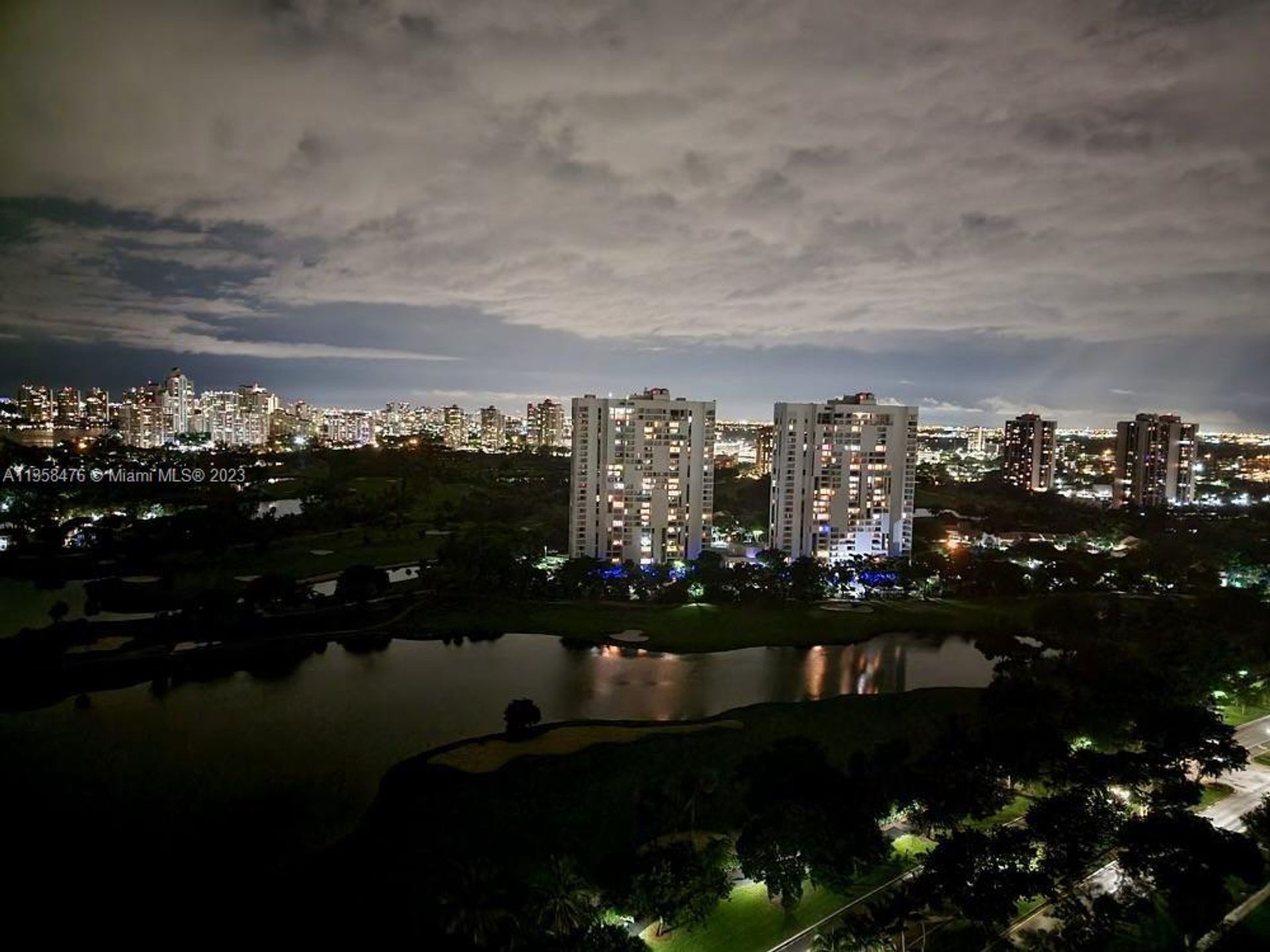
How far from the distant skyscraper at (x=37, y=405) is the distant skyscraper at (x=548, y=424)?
39.9 meters

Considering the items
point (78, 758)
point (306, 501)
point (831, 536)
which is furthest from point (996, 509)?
point (78, 758)

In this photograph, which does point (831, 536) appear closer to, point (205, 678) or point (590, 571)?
point (590, 571)

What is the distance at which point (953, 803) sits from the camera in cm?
880

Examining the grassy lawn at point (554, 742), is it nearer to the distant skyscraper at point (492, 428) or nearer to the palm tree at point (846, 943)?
the palm tree at point (846, 943)

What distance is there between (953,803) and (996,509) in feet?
117

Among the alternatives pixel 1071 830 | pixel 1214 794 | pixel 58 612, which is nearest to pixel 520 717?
pixel 1071 830

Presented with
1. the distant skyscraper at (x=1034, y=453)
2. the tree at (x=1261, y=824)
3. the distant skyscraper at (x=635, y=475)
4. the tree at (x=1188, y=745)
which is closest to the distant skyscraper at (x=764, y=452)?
the distant skyscraper at (x=1034, y=453)

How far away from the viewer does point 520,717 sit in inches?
498

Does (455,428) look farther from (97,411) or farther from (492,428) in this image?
(97,411)

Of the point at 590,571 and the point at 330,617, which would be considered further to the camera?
the point at 590,571

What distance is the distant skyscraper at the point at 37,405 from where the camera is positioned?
44.0m

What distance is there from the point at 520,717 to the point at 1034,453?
5035 centimetres

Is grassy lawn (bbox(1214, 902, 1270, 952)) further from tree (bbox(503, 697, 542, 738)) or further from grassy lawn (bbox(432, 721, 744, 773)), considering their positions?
tree (bbox(503, 697, 542, 738))

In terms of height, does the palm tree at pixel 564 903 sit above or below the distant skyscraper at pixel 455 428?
below
